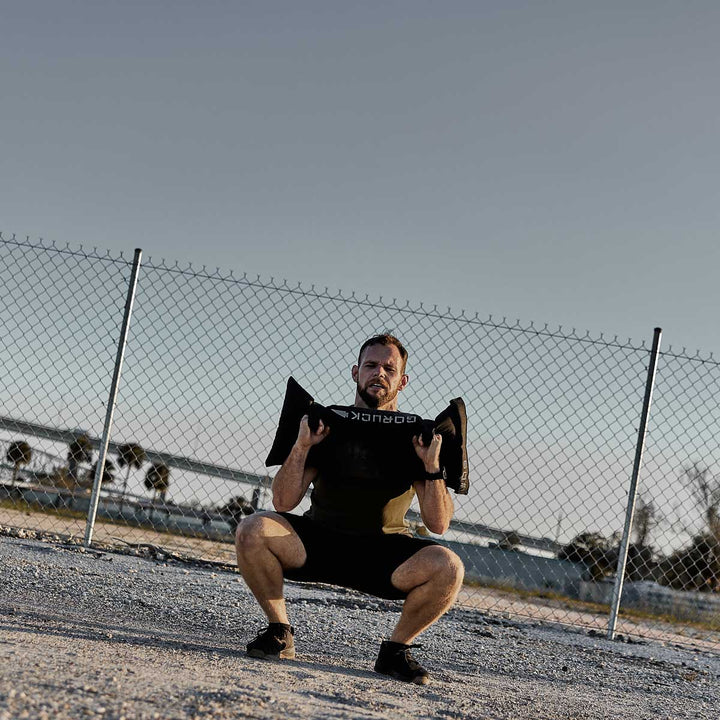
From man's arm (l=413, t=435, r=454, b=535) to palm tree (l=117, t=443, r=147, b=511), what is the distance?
3.43m

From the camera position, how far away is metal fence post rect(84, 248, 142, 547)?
6.00 meters

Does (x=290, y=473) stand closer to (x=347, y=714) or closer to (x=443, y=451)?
(x=443, y=451)

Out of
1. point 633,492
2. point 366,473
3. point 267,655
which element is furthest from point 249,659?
point 633,492

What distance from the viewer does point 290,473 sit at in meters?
3.41

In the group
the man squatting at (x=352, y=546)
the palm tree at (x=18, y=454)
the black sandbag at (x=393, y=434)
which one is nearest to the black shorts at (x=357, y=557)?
the man squatting at (x=352, y=546)

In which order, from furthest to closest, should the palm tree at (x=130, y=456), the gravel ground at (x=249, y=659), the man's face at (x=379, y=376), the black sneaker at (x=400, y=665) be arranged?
1. the palm tree at (x=130, y=456)
2. the man's face at (x=379, y=376)
3. the black sneaker at (x=400, y=665)
4. the gravel ground at (x=249, y=659)

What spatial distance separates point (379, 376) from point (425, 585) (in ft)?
2.76

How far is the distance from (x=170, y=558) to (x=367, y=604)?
1574 mm

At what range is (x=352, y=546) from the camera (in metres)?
3.40

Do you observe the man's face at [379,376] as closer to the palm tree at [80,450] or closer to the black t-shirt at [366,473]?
the black t-shirt at [366,473]

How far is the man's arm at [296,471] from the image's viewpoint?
3.36m

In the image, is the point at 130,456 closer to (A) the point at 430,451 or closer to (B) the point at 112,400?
(B) the point at 112,400

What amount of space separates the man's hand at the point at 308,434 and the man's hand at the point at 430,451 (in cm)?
35

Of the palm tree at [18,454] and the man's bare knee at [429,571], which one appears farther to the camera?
the palm tree at [18,454]
